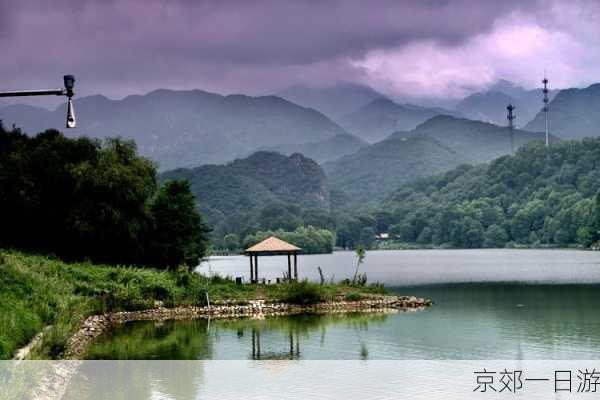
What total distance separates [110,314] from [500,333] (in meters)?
16.9

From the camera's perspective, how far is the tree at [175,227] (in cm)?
5292

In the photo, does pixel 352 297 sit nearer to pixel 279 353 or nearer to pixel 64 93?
pixel 279 353

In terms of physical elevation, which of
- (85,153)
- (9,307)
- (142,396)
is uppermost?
(85,153)

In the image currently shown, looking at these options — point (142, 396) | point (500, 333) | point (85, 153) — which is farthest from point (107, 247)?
point (142, 396)

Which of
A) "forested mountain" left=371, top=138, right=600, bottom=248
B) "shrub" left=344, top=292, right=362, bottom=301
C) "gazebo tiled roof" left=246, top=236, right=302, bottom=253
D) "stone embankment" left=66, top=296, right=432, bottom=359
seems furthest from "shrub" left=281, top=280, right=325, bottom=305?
"forested mountain" left=371, top=138, right=600, bottom=248

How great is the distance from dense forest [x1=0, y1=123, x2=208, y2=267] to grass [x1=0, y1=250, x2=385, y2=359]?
588 cm

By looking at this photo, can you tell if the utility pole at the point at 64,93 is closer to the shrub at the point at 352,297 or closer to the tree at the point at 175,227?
the shrub at the point at 352,297

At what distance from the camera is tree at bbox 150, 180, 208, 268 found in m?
52.9

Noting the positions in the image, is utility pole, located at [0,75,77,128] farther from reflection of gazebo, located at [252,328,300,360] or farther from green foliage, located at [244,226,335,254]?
green foliage, located at [244,226,335,254]

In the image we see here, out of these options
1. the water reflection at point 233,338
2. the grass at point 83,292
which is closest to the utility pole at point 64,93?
the grass at point 83,292

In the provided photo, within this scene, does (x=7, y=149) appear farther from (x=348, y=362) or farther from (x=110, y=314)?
(x=348, y=362)

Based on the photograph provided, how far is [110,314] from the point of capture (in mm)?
38406

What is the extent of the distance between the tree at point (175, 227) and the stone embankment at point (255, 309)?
11526mm

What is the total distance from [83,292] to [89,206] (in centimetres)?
1119
